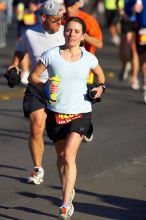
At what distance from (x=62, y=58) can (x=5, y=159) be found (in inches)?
107

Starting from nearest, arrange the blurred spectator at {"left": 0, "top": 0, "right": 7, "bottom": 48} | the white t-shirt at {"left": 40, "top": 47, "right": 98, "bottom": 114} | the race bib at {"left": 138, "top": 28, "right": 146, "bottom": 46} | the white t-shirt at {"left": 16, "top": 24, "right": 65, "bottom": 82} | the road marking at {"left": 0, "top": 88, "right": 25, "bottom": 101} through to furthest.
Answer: the white t-shirt at {"left": 40, "top": 47, "right": 98, "bottom": 114}
the white t-shirt at {"left": 16, "top": 24, "right": 65, "bottom": 82}
the race bib at {"left": 138, "top": 28, "right": 146, "bottom": 46}
the road marking at {"left": 0, "top": 88, "right": 25, "bottom": 101}
the blurred spectator at {"left": 0, "top": 0, "right": 7, "bottom": 48}

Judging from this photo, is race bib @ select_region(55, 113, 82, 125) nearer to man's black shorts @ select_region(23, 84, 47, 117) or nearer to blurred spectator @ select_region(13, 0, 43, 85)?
man's black shorts @ select_region(23, 84, 47, 117)

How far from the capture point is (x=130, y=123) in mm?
12906

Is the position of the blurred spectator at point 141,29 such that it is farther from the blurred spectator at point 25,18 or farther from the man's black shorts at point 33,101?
the man's black shorts at point 33,101

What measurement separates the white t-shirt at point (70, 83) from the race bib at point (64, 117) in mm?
40

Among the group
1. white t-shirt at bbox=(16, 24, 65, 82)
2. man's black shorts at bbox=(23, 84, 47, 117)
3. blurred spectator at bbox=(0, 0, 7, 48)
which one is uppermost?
white t-shirt at bbox=(16, 24, 65, 82)

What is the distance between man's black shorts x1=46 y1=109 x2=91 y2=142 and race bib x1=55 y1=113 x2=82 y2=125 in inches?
1.1

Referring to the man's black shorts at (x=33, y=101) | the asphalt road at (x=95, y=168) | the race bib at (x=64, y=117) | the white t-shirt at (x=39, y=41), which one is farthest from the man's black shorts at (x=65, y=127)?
the white t-shirt at (x=39, y=41)

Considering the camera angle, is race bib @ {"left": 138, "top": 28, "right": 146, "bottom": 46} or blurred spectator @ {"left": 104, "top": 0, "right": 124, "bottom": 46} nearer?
race bib @ {"left": 138, "top": 28, "right": 146, "bottom": 46}

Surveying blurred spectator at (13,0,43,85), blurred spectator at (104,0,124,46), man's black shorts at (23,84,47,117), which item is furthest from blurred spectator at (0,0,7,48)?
man's black shorts at (23,84,47,117)

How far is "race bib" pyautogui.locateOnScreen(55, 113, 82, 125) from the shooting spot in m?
8.12

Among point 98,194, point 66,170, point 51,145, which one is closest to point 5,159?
point 51,145

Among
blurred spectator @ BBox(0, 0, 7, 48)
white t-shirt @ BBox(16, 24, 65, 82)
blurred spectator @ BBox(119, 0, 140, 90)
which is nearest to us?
white t-shirt @ BBox(16, 24, 65, 82)

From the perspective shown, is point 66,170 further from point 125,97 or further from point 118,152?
point 125,97
